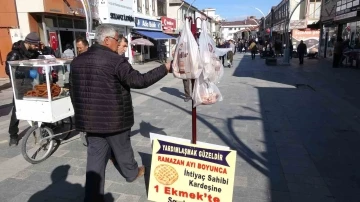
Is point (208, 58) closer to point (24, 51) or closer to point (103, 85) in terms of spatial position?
point (103, 85)

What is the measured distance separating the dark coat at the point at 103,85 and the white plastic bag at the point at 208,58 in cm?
37

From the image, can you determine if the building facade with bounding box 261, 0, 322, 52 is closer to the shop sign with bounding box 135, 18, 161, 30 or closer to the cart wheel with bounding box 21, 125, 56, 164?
the shop sign with bounding box 135, 18, 161, 30

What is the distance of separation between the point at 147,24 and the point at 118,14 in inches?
216

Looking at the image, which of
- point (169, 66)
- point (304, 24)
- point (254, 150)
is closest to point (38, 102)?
point (169, 66)

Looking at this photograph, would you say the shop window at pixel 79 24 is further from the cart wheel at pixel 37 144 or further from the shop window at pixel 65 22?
the cart wheel at pixel 37 144

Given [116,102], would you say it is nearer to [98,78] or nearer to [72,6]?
[98,78]

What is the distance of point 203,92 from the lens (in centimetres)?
267

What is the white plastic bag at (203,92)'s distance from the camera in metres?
2.63

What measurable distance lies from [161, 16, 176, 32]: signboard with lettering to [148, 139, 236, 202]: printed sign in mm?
27381

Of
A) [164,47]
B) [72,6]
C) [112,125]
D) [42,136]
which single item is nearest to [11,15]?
[72,6]

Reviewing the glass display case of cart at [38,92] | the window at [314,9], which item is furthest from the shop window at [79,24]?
the window at [314,9]

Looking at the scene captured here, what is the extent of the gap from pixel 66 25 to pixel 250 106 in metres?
12.1

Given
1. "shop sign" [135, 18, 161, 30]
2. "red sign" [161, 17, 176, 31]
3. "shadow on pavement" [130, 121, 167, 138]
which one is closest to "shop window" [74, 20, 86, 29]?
"shop sign" [135, 18, 161, 30]

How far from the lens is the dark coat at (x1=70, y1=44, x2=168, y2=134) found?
2.48 metres
